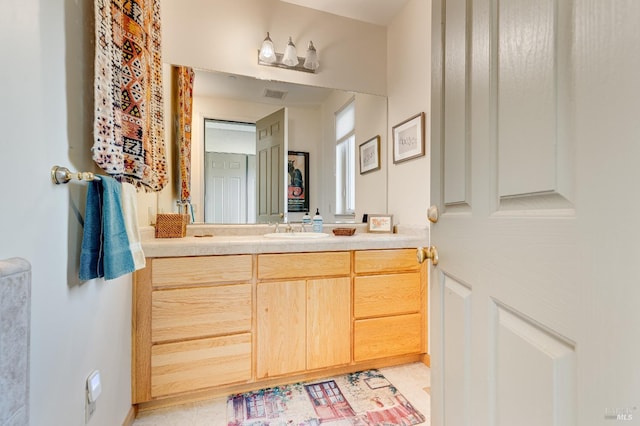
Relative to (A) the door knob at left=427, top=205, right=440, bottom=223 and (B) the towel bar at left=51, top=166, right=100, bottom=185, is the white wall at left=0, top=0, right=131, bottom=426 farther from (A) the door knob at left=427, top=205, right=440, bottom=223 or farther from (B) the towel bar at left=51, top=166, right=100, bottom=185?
(A) the door knob at left=427, top=205, right=440, bottom=223

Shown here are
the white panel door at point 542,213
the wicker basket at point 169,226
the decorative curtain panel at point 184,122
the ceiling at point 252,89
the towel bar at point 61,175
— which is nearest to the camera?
the white panel door at point 542,213

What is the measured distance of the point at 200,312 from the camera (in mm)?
1547

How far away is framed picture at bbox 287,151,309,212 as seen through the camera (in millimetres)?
2365

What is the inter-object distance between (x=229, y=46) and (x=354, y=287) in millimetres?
1989

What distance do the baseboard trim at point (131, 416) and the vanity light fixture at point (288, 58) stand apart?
238cm

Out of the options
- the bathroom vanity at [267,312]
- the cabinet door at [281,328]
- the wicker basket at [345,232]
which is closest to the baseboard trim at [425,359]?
the bathroom vanity at [267,312]

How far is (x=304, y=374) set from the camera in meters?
1.78

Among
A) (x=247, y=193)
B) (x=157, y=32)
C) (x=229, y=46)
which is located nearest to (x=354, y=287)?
(x=247, y=193)

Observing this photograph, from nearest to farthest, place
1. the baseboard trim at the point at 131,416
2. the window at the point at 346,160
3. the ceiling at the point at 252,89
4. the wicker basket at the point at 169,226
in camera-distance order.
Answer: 1. the baseboard trim at the point at 131,416
2. the wicker basket at the point at 169,226
3. the ceiling at the point at 252,89
4. the window at the point at 346,160

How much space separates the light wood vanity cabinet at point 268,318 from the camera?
150 cm

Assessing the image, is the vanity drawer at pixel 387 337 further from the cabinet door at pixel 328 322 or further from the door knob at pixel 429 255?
the door knob at pixel 429 255

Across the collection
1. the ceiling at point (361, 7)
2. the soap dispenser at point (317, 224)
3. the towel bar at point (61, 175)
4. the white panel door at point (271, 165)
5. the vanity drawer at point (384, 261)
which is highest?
the ceiling at point (361, 7)

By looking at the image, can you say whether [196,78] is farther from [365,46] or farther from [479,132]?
[479,132]

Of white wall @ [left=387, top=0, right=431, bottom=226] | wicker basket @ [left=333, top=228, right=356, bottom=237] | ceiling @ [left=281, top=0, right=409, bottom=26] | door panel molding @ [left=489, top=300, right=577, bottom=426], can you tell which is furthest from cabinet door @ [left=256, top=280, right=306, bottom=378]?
ceiling @ [left=281, top=0, right=409, bottom=26]
